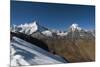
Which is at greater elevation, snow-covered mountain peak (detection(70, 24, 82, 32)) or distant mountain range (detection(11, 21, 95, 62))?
snow-covered mountain peak (detection(70, 24, 82, 32))

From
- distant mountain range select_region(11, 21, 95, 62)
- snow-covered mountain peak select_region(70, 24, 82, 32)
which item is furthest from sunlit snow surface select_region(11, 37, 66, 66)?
snow-covered mountain peak select_region(70, 24, 82, 32)

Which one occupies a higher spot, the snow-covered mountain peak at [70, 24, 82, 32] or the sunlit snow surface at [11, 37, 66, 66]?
the snow-covered mountain peak at [70, 24, 82, 32]

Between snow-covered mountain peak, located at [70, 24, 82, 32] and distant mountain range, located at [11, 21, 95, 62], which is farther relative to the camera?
snow-covered mountain peak, located at [70, 24, 82, 32]

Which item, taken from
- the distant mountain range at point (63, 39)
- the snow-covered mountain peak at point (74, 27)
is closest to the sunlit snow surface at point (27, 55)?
the distant mountain range at point (63, 39)

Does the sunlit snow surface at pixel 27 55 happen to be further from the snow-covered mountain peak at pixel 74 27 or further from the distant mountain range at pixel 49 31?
the snow-covered mountain peak at pixel 74 27

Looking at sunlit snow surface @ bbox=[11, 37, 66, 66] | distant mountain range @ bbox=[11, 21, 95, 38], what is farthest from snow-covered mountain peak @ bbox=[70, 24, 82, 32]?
sunlit snow surface @ bbox=[11, 37, 66, 66]

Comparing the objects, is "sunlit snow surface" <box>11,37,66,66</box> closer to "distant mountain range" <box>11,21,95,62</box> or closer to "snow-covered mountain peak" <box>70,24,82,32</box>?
"distant mountain range" <box>11,21,95,62</box>

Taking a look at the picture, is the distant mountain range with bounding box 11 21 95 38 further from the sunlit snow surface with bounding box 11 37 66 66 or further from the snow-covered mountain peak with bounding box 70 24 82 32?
the sunlit snow surface with bounding box 11 37 66 66

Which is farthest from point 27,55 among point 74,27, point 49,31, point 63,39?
point 74,27
